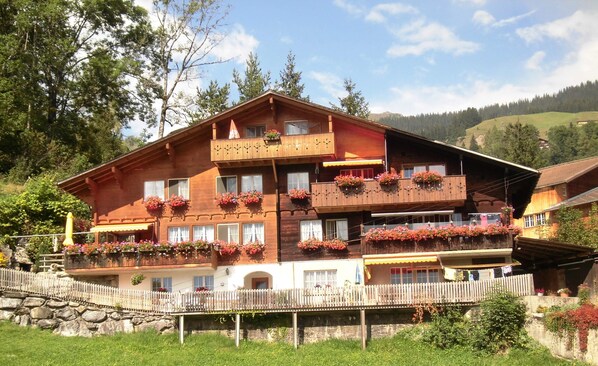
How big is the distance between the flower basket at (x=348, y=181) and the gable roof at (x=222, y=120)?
10.6 feet

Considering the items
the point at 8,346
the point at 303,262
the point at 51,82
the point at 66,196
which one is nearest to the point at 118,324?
the point at 8,346

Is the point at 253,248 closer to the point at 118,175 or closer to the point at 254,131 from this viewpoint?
the point at 254,131

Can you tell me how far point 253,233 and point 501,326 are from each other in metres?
14.8

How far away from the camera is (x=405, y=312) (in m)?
32.8

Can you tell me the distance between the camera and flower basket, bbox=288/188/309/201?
3903cm

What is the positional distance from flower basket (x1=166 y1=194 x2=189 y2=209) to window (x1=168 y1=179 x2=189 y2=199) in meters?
0.44

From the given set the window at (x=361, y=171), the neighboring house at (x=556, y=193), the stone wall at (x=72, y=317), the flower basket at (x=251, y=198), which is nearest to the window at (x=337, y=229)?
the window at (x=361, y=171)

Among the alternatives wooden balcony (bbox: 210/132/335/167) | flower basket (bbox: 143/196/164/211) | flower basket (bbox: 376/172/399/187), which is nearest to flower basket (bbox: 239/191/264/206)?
wooden balcony (bbox: 210/132/335/167)

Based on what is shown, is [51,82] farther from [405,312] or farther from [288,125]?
[405,312]

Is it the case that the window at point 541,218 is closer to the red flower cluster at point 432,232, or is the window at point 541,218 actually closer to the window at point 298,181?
the red flower cluster at point 432,232

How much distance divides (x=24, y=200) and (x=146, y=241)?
344 inches

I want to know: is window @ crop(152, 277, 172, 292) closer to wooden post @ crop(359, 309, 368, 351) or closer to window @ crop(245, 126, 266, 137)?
window @ crop(245, 126, 266, 137)

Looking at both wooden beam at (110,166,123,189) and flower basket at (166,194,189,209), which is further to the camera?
wooden beam at (110,166,123,189)

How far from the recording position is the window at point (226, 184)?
40091 mm
